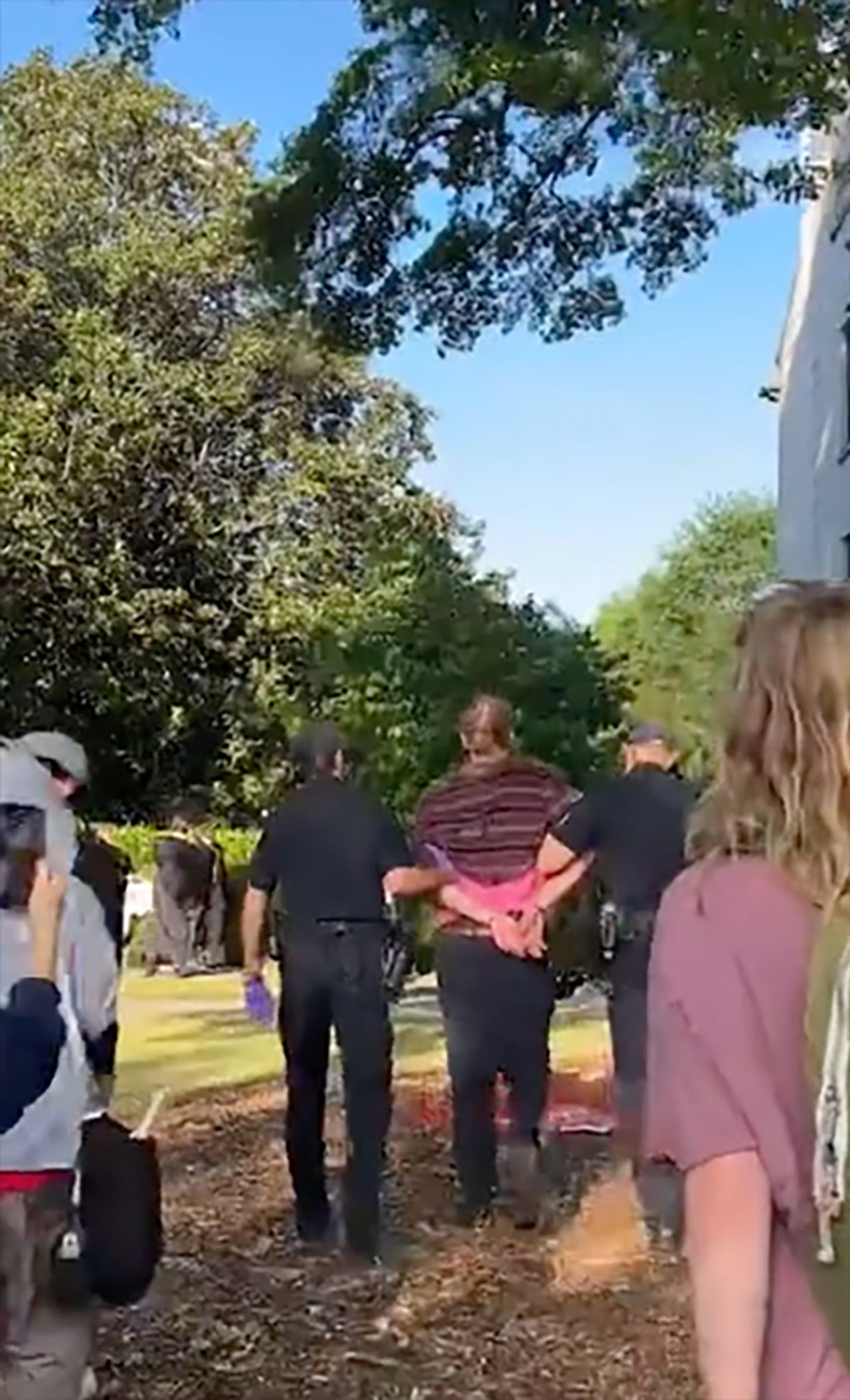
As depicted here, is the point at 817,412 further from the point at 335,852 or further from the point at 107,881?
the point at 107,881

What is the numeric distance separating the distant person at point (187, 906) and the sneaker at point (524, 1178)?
1175 cm

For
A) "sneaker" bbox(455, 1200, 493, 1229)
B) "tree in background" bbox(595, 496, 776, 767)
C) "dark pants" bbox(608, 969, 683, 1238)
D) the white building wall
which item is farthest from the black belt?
"tree in background" bbox(595, 496, 776, 767)

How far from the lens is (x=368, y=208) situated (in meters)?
11.0

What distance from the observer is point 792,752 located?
210cm

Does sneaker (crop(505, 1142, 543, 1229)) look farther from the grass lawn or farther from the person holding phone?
the person holding phone

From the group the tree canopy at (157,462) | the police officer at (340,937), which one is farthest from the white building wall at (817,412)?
the police officer at (340,937)

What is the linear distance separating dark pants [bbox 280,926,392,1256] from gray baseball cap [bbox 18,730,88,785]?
165cm

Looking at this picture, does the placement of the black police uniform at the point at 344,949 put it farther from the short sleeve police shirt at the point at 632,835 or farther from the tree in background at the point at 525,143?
the tree in background at the point at 525,143

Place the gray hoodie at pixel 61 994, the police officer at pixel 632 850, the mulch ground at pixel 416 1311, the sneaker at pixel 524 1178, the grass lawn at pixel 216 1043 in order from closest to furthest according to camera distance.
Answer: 1. the gray hoodie at pixel 61 994
2. the mulch ground at pixel 416 1311
3. the police officer at pixel 632 850
4. the sneaker at pixel 524 1178
5. the grass lawn at pixel 216 1043

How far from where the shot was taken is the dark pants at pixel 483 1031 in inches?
290

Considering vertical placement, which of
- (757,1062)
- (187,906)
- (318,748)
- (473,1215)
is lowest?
(473,1215)

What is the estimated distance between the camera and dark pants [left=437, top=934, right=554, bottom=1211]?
24.2 feet

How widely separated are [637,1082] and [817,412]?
2408 centimetres

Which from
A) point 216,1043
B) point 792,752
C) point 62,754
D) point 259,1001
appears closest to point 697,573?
point 216,1043
